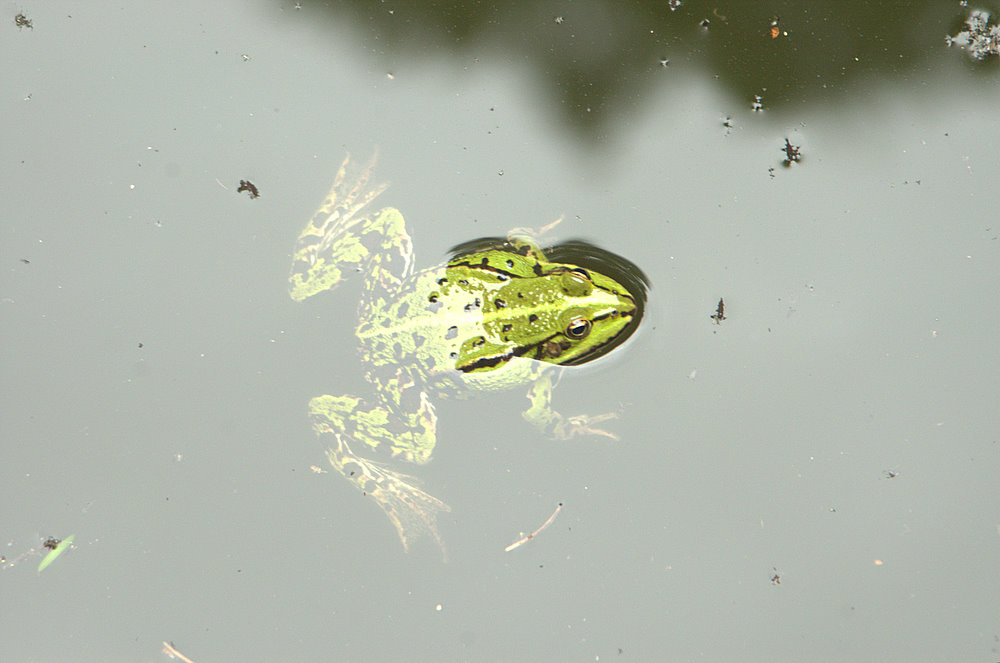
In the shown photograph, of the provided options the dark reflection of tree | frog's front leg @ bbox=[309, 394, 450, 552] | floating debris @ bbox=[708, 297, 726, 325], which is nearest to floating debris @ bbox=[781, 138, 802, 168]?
the dark reflection of tree

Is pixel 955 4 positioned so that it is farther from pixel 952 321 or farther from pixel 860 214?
pixel 952 321

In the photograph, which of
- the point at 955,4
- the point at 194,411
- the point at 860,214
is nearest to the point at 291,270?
the point at 194,411

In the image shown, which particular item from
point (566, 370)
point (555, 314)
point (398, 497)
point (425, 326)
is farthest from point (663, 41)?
point (398, 497)

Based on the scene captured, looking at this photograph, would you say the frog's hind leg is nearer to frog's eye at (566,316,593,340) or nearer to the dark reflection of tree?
the dark reflection of tree

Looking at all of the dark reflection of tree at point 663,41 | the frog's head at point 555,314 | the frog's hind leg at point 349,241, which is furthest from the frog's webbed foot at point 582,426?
the dark reflection of tree at point 663,41

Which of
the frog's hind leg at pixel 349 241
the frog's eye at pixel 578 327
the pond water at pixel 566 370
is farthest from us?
the frog's hind leg at pixel 349 241

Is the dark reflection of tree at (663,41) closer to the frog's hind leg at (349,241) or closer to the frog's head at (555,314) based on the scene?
the frog's hind leg at (349,241)
